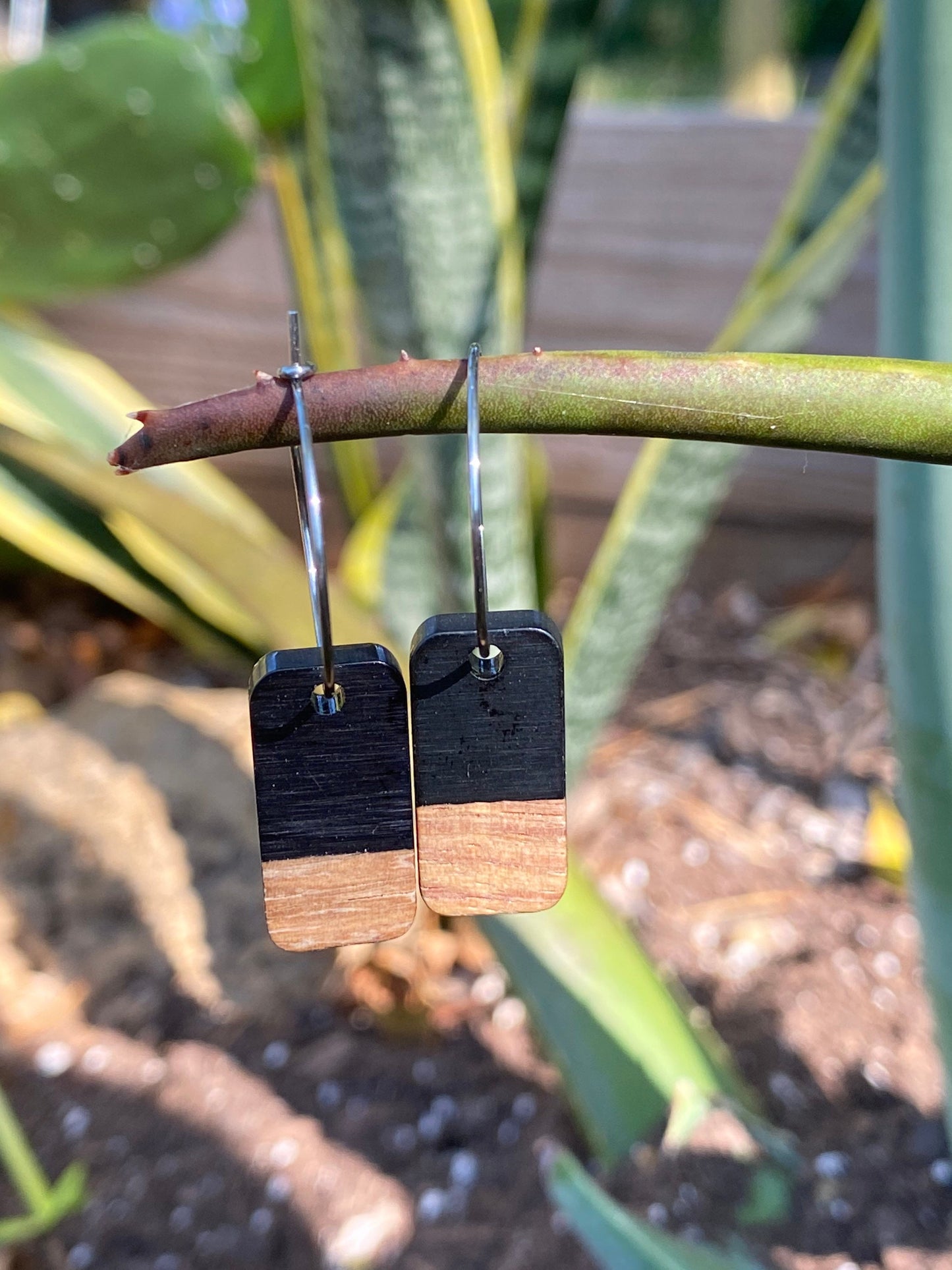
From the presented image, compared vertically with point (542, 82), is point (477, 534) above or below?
below

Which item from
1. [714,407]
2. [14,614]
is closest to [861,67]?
[714,407]

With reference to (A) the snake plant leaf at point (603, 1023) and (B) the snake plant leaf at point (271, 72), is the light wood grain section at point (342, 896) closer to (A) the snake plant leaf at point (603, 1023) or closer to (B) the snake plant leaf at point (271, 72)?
(A) the snake plant leaf at point (603, 1023)

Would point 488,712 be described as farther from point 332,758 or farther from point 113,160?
point 113,160

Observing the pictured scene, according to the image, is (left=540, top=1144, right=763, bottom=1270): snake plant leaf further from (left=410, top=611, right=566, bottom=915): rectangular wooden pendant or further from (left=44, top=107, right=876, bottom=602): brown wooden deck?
(left=44, top=107, right=876, bottom=602): brown wooden deck

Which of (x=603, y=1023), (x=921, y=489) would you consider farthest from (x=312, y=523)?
(x=603, y=1023)

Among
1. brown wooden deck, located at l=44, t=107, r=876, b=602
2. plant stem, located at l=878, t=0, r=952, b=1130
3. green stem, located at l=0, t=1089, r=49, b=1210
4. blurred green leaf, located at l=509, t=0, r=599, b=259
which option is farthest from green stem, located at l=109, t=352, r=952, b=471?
brown wooden deck, located at l=44, t=107, r=876, b=602

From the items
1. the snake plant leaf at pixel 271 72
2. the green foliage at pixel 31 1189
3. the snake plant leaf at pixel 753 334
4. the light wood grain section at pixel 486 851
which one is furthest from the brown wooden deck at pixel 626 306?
the light wood grain section at pixel 486 851

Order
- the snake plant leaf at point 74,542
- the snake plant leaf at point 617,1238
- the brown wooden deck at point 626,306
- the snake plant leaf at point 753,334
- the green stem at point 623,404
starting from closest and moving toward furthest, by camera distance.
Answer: the green stem at point 623,404
the snake plant leaf at point 617,1238
the snake plant leaf at point 753,334
the snake plant leaf at point 74,542
the brown wooden deck at point 626,306
